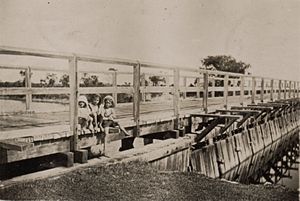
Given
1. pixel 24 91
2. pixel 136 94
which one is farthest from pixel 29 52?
pixel 136 94

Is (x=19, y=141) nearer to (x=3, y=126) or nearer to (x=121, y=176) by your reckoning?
(x=3, y=126)

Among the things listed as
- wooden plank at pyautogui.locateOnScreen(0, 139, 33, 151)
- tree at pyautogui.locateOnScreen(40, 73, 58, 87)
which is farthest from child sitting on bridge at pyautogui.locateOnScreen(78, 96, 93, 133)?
tree at pyautogui.locateOnScreen(40, 73, 58, 87)

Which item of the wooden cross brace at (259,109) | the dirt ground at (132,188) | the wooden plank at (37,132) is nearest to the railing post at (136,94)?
the dirt ground at (132,188)

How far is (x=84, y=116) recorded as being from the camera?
16.5 feet

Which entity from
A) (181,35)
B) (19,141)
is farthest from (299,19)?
(19,141)

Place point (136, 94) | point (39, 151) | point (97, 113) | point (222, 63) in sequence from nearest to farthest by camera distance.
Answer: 1. point (39, 151)
2. point (97, 113)
3. point (136, 94)
4. point (222, 63)

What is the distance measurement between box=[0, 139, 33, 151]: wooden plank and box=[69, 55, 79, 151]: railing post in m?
0.87

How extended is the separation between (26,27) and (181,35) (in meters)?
2.79

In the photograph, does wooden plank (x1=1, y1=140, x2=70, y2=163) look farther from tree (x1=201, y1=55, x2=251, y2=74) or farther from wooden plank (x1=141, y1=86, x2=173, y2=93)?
tree (x1=201, y1=55, x2=251, y2=74)

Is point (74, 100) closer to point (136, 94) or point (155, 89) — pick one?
point (136, 94)

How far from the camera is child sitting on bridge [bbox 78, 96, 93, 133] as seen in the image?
16.5 feet

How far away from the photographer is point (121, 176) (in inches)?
192

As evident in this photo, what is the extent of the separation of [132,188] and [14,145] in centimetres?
154

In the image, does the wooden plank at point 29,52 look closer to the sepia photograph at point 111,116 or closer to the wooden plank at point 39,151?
the sepia photograph at point 111,116
